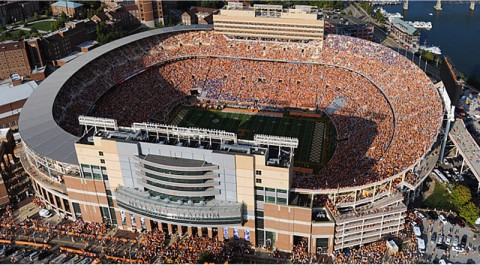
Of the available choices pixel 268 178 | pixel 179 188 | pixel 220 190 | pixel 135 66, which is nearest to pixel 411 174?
pixel 268 178

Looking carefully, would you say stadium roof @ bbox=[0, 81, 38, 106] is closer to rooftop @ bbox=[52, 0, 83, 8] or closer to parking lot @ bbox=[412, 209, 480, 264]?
rooftop @ bbox=[52, 0, 83, 8]

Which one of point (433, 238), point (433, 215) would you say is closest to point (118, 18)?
point (433, 215)

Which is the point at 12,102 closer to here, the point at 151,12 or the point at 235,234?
the point at 235,234

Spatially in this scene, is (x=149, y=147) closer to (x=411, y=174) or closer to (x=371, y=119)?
(x=411, y=174)

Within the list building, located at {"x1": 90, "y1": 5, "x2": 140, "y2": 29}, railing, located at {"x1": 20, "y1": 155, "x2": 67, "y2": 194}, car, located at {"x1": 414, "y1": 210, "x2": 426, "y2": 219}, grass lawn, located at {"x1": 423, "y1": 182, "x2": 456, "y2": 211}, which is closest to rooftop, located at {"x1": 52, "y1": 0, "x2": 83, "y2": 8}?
building, located at {"x1": 90, "y1": 5, "x2": 140, "y2": 29}

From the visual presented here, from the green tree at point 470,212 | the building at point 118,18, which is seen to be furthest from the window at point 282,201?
the building at point 118,18

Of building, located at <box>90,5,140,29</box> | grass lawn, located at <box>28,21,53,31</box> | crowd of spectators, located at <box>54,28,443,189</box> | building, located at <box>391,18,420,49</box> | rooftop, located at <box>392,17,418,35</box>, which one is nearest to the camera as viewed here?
crowd of spectators, located at <box>54,28,443,189</box>

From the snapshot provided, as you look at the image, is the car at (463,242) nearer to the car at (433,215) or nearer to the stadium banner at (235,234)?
the car at (433,215)
